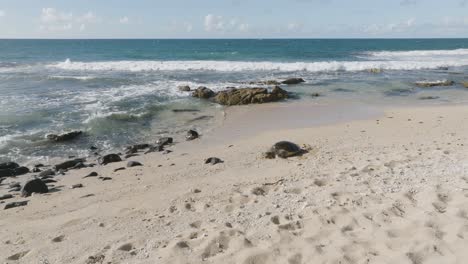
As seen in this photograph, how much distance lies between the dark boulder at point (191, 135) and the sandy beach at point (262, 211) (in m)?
2.14

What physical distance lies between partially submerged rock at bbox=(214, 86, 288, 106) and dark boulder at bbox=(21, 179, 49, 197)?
10.8m

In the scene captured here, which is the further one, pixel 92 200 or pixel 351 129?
pixel 351 129

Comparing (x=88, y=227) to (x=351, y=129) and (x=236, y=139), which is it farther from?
(x=351, y=129)

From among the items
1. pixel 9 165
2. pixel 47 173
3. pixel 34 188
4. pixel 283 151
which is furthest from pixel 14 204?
pixel 283 151

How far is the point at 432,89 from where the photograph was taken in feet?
70.2

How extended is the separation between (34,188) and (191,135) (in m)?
5.19

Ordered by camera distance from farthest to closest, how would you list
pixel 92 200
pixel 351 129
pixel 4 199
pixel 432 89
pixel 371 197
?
pixel 432 89
pixel 351 129
pixel 4 199
pixel 92 200
pixel 371 197

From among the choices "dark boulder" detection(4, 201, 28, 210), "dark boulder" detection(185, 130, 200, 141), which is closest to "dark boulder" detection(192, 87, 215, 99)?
"dark boulder" detection(185, 130, 200, 141)

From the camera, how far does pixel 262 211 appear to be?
5.60 m

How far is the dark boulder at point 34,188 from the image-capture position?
757cm

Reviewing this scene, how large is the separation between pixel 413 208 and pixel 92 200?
520 centimetres

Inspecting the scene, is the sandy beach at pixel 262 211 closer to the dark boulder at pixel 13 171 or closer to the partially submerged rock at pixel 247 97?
the dark boulder at pixel 13 171

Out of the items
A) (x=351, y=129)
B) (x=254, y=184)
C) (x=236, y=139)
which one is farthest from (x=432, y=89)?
(x=254, y=184)

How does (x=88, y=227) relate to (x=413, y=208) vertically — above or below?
below
